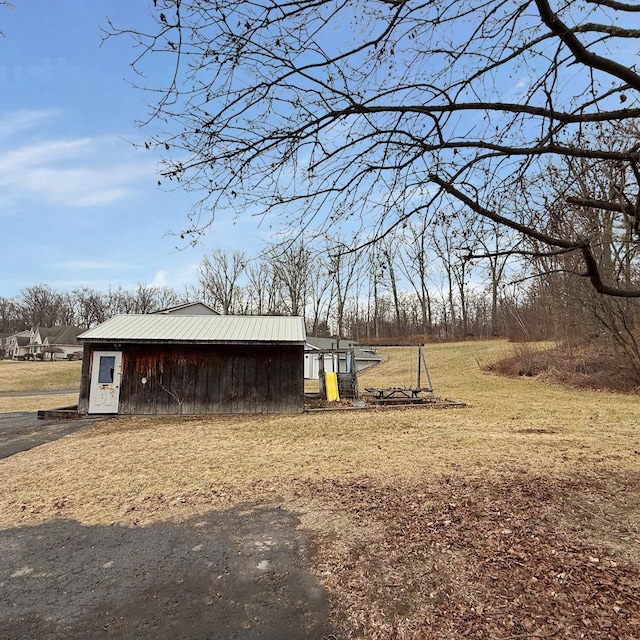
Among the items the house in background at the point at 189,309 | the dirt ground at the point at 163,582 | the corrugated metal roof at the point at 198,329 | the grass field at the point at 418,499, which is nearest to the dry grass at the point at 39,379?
the house in background at the point at 189,309

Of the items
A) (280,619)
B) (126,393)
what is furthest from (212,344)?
(280,619)

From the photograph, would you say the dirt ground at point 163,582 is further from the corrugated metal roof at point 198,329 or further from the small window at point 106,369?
the small window at point 106,369

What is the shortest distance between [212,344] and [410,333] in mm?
33599

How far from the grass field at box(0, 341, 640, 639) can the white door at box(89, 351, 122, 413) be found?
1.67 metres

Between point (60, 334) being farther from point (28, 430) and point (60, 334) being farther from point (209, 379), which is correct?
point (209, 379)

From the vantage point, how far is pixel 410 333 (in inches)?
1716

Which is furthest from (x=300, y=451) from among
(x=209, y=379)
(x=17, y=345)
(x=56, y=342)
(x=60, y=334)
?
(x=17, y=345)

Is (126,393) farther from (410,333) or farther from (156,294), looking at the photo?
(156,294)

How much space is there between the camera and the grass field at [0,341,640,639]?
276 centimetres

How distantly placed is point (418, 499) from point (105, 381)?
10.8 metres

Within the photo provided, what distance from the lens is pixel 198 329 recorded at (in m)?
13.4

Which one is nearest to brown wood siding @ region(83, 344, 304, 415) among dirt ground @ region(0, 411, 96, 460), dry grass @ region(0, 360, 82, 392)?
dirt ground @ region(0, 411, 96, 460)

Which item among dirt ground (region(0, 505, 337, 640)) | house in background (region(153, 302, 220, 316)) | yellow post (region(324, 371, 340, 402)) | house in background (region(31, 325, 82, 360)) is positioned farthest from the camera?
house in background (region(31, 325, 82, 360))

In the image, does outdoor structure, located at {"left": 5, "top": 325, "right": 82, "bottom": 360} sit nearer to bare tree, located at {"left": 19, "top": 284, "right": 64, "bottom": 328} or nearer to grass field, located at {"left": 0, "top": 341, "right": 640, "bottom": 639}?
bare tree, located at {"left": 19, "top": 284, "right": 64, "bottom": 328}
